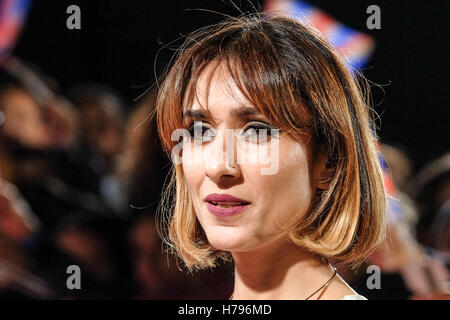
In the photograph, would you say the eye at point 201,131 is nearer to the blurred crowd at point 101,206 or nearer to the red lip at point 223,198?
the red lip at point 223,198

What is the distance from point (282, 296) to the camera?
5.26ft

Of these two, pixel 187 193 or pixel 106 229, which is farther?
pixel 106 229

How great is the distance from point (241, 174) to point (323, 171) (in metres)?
0.26

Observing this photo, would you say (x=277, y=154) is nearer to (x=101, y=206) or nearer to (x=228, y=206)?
(x=228, y=206)

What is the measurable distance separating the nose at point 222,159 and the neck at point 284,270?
0.26 meters

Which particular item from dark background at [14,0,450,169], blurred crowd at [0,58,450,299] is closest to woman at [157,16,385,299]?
dark background at [14,0,450,169]

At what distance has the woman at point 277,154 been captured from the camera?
1.47 meters

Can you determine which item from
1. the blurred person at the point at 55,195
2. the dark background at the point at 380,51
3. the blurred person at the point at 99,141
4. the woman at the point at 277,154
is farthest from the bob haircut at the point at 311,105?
the blurred person at the point at 55,195

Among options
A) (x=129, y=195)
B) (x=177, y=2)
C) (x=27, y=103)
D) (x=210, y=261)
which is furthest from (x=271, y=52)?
(x=27, y=103)

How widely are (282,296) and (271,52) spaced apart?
695 millimetres

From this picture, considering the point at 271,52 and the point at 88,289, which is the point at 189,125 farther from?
the point at 88,289

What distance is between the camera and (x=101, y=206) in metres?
3.37

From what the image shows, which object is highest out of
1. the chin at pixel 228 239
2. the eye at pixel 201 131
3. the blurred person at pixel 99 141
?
the blurred person at pixel 99 141

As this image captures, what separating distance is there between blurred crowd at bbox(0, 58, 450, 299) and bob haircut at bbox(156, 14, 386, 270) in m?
1.36
